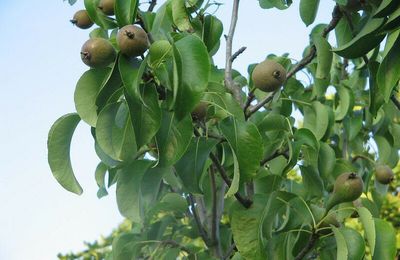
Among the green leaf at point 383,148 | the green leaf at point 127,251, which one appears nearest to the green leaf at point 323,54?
the green leaf at point 127,251

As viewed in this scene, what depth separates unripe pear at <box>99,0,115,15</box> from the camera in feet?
5.10

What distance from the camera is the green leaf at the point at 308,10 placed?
1801 millimetres

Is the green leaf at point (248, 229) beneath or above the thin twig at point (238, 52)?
beneath

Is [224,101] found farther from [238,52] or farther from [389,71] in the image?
[389,71]

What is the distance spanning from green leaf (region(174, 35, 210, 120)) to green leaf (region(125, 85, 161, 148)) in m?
0.06

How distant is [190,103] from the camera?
132 cm

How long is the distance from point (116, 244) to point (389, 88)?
1057 millimetres

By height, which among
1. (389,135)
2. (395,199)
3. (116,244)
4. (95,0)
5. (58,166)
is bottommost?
(395,199)

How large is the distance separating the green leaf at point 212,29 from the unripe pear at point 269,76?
170 mm

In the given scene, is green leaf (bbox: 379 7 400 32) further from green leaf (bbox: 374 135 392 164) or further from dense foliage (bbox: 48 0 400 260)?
green leaf (bbox: 374 135 392 164)

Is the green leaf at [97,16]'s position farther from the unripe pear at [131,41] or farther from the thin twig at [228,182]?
the thin twig at [228,182]

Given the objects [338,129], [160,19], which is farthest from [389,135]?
[160,19]

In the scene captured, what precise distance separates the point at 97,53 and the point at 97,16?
26 cm

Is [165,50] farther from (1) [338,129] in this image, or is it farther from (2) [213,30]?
(1) [338,129]
